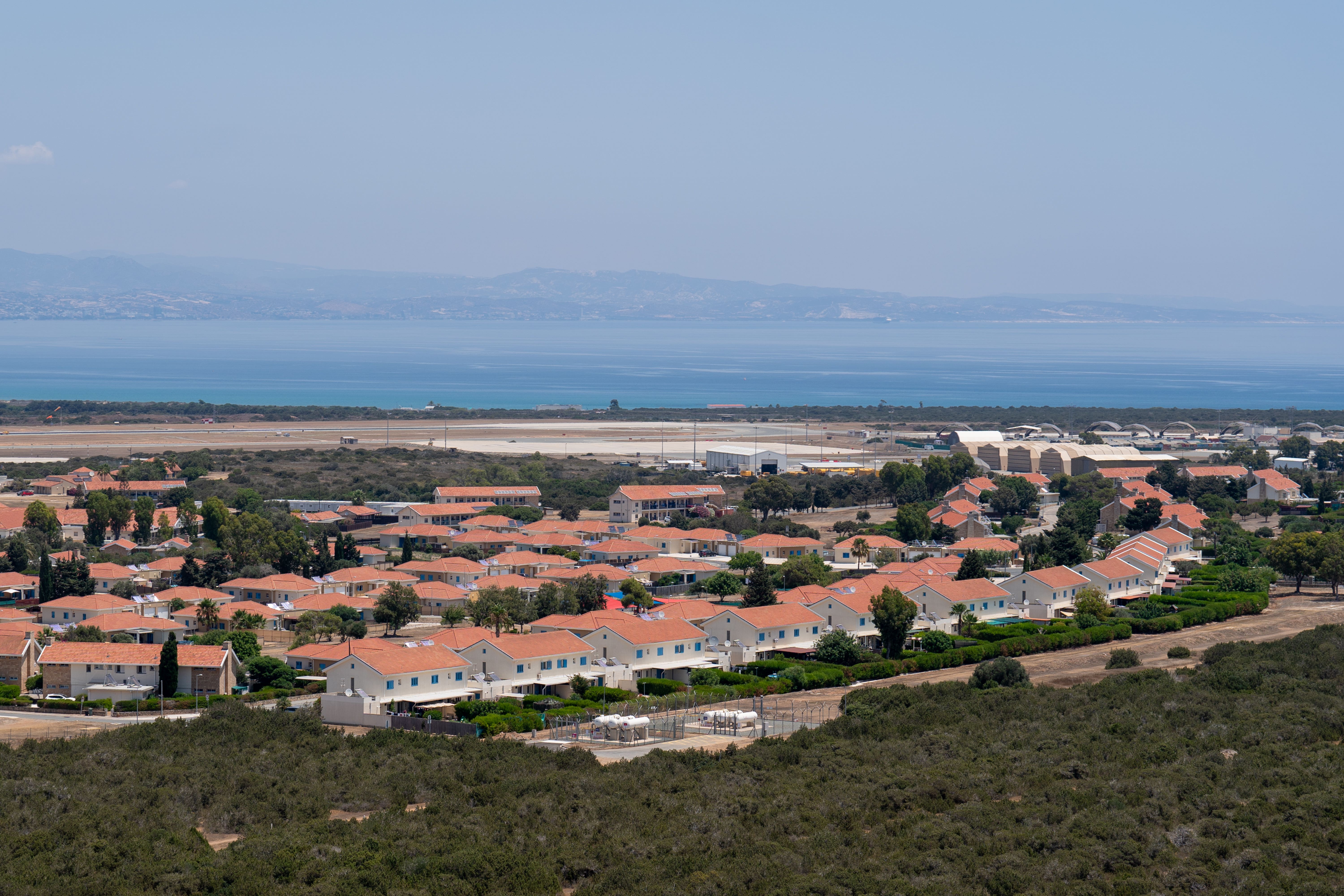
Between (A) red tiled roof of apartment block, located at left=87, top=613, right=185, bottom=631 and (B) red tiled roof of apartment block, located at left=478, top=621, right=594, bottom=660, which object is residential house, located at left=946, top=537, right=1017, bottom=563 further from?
(A) red tiled roof of apartment block, located at left=87, top=613, right=185, bottom=631

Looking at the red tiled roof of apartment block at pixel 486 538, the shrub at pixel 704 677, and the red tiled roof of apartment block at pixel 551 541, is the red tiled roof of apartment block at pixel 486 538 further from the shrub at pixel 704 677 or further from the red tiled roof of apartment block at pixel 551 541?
the shrub at pixel 704 677

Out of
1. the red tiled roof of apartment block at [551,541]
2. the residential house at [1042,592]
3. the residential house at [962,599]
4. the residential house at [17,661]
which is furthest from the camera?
the red tiled roof of apartment block at [551,541]

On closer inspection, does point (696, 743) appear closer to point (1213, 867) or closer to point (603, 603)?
point (1213, 867)

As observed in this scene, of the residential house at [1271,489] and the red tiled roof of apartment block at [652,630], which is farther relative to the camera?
the residential house at [1271,489]

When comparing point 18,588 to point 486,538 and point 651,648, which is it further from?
point 651,648

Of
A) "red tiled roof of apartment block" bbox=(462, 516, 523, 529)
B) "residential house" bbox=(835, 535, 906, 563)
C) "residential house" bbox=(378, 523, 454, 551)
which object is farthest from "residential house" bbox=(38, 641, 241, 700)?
"residential house" bbox=(835, 535, 906, 563)

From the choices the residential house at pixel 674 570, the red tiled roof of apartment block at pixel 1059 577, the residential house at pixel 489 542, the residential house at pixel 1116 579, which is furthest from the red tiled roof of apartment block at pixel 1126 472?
the residential house at pixel 489 542

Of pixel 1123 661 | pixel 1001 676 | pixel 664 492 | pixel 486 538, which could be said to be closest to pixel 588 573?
pixel 486 538
